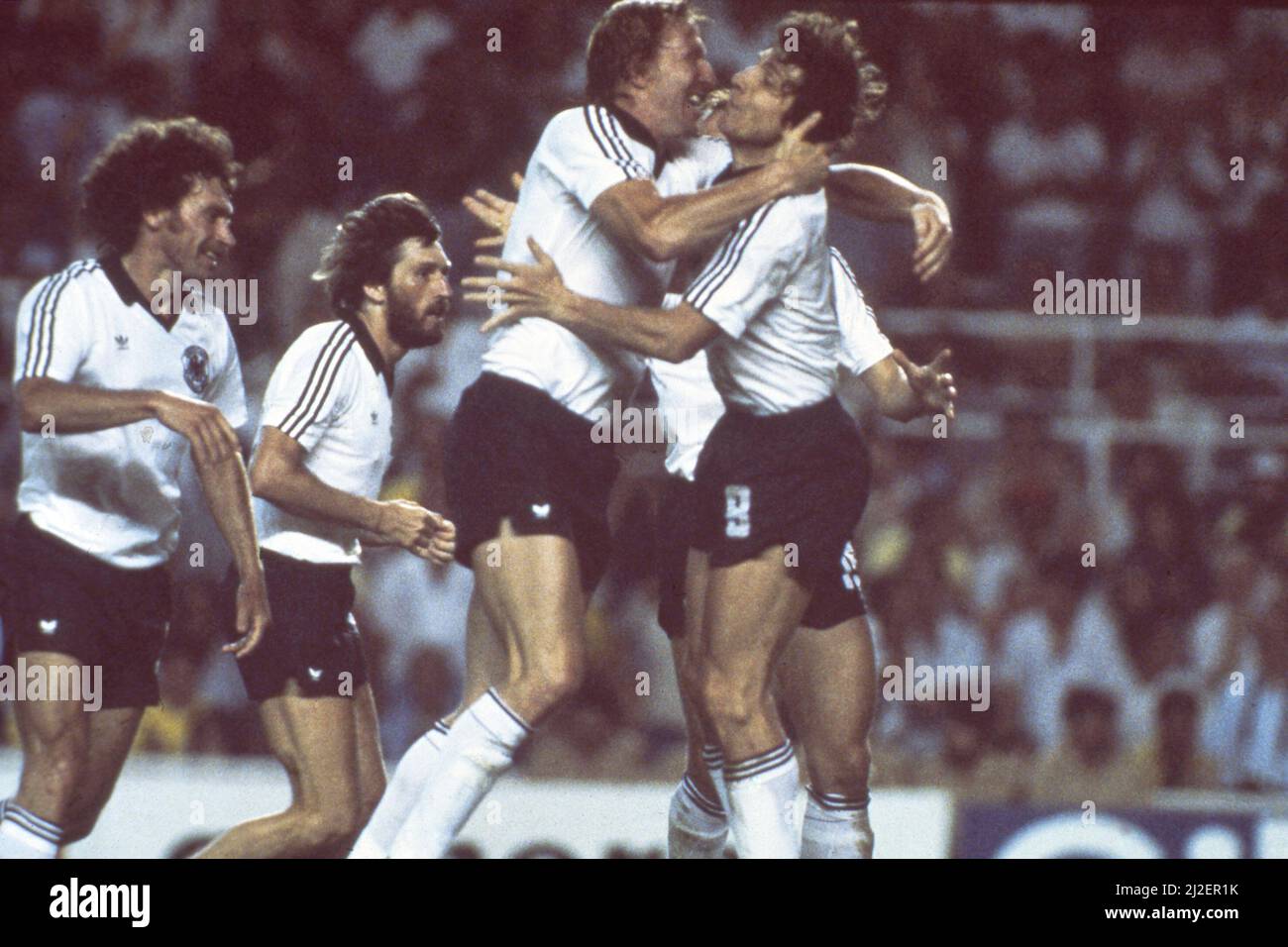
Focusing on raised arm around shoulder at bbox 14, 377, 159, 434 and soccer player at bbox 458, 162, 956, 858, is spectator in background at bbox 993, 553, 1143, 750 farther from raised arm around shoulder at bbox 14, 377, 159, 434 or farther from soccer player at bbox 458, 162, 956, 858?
raised arm around shoulder at bbox 14, 377, 159, 434

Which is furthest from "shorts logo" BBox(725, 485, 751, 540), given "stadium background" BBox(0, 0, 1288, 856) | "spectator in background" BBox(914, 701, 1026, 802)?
"spectator in background" BBox(914, 701, 1026, 802)

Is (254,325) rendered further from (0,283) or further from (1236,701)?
(1236,701)

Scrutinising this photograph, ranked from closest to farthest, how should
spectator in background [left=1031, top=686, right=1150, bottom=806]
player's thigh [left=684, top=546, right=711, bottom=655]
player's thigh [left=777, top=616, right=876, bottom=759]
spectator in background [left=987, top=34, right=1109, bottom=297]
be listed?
player's thigh [left=684, top=546, right=711, bottom=655]
player's thigh [left=777, top=616, right=876, bottom=759]
spectator in background [left=1031, top=686, right=1150, bottom=806]
spectator in background [left=987, top=34, right=1109, bottom=297]

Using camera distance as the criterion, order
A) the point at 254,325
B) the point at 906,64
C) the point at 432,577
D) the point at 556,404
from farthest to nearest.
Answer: the point at 906,64 < the point at 254,325 < the point at 432,577 < the point at 556,404

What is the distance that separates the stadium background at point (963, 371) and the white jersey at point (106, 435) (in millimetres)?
2415

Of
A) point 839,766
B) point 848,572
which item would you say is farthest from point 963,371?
point 839,766

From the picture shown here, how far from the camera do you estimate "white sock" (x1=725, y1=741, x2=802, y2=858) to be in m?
4.61

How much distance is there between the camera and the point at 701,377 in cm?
559

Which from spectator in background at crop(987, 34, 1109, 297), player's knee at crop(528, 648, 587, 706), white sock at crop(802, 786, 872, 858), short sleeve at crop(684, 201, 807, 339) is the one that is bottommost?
white sock at crop(802, 786, 872, 858)

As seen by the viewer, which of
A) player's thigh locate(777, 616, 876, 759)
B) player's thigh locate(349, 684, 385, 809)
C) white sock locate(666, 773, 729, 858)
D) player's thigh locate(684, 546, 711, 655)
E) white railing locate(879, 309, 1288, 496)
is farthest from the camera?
white railing locate(879, 309, 1288, 496)

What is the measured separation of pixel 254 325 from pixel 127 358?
3988mm

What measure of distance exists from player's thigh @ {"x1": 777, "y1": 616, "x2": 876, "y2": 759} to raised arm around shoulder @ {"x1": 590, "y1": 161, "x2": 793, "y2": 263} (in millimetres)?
1040
